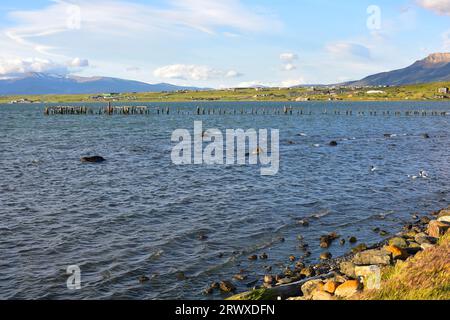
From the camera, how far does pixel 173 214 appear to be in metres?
30.5

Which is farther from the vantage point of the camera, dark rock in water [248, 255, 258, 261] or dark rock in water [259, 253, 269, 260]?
dark rock in water [259, 253, 269, 260]

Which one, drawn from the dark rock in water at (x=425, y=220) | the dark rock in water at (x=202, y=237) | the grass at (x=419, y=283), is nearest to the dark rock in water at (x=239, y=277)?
the dark rock in water at (x=202, y=237)

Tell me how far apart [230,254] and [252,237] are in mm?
2984

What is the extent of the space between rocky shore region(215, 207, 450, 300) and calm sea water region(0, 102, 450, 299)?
1180 mm

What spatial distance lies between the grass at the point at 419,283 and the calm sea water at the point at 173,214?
847 centimetres

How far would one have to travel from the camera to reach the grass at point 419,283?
10.6m

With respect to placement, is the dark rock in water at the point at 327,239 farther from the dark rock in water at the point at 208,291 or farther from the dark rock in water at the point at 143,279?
the dark rock in water at the point at 143,279

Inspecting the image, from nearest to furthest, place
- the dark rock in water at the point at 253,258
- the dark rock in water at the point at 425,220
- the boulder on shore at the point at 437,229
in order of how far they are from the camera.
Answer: the dark rock in water at the point at 253,258 → the boulder on shore at the point at 437,229 → the dark rock in water at the point at 425,220

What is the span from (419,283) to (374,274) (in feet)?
11.7

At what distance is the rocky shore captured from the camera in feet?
36.7

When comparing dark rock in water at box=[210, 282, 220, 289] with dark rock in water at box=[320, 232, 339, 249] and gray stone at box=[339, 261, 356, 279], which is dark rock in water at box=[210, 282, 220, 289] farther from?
dark rock in water at box=[320, 232, 339, 249]

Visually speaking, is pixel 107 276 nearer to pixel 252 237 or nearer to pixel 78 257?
pixel 78 257

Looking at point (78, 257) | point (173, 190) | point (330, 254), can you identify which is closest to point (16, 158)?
point (173, 190)

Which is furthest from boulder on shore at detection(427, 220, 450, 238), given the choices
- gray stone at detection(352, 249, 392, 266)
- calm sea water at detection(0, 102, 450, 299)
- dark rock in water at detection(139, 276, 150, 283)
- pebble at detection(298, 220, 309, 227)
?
dark rock in water at detection(139, 276, 150, 283)
